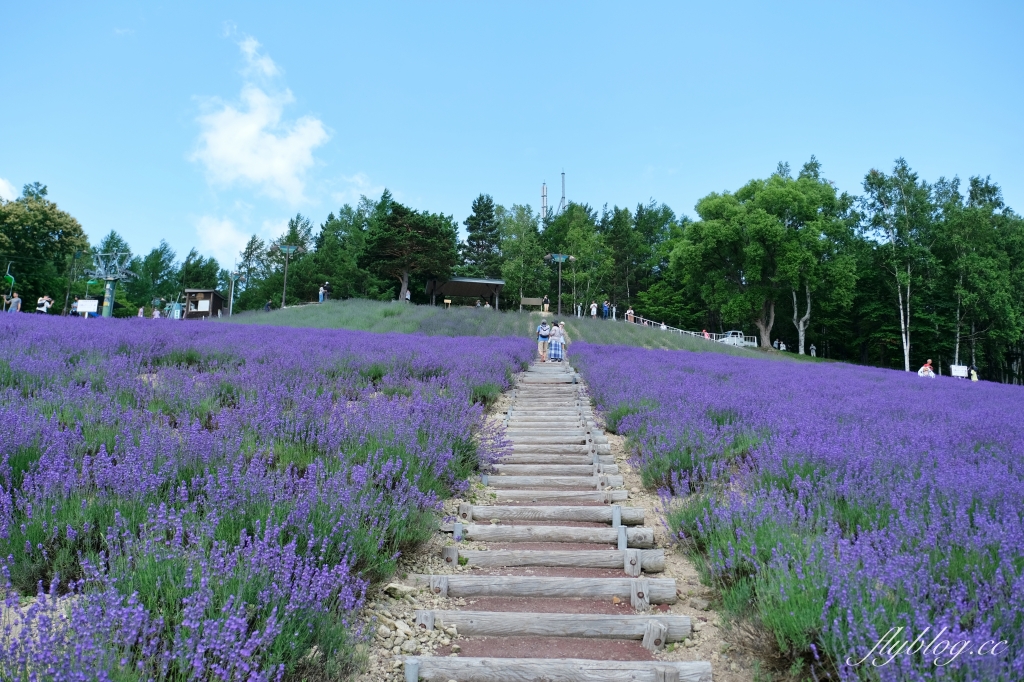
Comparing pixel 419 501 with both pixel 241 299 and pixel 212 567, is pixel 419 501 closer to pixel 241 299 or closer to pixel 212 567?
pixel 212 567

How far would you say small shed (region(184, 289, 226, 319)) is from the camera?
4312cm

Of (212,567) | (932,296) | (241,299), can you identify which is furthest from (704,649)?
(241,299)

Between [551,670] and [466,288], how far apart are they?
1797 inches

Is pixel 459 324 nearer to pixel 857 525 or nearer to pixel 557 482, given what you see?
pixel 557 482

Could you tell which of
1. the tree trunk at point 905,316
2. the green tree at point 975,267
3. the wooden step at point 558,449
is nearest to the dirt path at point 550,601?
the wooden step at point 558,449

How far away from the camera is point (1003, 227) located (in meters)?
36.2

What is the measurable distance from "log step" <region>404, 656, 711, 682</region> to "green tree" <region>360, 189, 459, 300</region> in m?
39.2

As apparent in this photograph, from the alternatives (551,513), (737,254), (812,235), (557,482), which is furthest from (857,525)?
(737,254)

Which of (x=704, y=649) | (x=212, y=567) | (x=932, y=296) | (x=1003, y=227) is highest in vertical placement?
(x=1003, y=227)

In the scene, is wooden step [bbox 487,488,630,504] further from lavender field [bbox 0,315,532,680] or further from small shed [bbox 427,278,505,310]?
small shed [bbox 427,278,505,310]

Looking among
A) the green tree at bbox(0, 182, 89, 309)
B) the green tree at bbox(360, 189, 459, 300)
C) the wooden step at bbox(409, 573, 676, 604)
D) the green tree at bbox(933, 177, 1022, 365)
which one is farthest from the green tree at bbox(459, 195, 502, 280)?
the wooden step at bbox(409, 573, 676, 604)

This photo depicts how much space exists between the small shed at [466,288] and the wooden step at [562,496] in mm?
40442

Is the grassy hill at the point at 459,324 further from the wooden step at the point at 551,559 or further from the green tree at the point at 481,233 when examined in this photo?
the green tree at the point at 481,233

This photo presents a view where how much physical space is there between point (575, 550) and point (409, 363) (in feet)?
18.4
